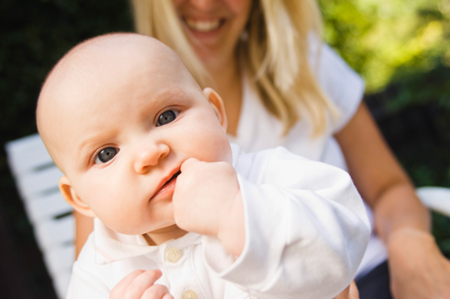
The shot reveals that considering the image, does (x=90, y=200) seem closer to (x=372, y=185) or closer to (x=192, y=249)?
(x=192, y=249)

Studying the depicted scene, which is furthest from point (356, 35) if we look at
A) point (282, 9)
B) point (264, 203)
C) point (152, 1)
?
point (264, 203)

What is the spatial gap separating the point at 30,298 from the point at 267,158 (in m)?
1.96

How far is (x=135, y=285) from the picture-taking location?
77 centimetres

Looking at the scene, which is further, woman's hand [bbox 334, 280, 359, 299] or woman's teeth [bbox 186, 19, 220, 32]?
woman's teeth [bbox 186, 19, 220, 32]

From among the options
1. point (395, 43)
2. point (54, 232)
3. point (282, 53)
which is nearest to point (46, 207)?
point (54, 232)

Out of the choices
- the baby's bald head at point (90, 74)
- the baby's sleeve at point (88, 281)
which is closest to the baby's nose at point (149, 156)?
the baby's bald head at point (90, 74)

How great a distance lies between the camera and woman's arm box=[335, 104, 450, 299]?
1324mm

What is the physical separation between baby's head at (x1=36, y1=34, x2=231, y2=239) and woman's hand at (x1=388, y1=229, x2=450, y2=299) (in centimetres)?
91

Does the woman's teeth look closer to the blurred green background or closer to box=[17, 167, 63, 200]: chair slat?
box=[17, 167, 63, 200]: chair slat

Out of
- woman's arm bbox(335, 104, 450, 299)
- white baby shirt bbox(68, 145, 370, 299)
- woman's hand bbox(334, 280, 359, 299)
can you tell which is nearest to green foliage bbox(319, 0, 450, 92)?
woman's arm bbox(335, 104, 450, 299)

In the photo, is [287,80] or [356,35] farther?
[356,35]

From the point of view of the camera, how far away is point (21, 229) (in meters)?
3.19

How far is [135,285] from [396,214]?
3.90ft

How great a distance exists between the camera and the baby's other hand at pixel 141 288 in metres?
0.75
